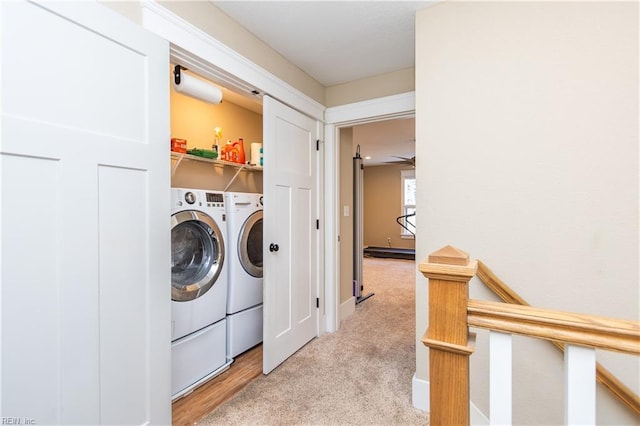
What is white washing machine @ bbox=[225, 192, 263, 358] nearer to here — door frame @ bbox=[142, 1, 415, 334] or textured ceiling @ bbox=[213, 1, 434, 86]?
door frame @ bbox=[142, 1, 415, 334]

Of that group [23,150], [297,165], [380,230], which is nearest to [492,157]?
[297,165]

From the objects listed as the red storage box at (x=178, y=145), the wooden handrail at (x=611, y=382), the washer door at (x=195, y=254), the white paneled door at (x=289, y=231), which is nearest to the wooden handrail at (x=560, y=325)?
the wooden handrail at (x=611, y=382)

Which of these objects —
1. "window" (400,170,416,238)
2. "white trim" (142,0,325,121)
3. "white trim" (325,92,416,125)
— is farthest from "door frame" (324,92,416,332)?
"window" (400,170,416,238)

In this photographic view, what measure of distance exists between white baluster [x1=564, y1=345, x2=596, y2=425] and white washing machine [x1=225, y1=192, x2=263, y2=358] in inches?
82.4

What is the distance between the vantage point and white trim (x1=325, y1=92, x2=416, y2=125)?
240cm

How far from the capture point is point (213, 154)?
2699 mm

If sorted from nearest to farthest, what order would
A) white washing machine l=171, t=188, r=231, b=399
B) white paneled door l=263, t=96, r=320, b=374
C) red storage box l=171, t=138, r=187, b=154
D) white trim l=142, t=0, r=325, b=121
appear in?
white trim l=142, t=0, r=325, b=121, white washing machine l=171, t=188, r=231, b=399, white paneled door l=263, t=96, r=320, b=374, red storage box l=171, t=138, r=187, b=154

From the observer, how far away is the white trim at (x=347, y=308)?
127 inches

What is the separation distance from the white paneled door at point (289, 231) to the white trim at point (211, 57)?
13cm

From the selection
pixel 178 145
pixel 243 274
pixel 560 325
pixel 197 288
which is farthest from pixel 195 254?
pixel 560 325

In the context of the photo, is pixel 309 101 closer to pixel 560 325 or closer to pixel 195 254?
pixel 195 254

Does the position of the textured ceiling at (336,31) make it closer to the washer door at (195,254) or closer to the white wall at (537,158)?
the white wall at (537,158)

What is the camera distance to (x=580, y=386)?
642 millimetres

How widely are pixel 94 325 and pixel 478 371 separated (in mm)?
1827
